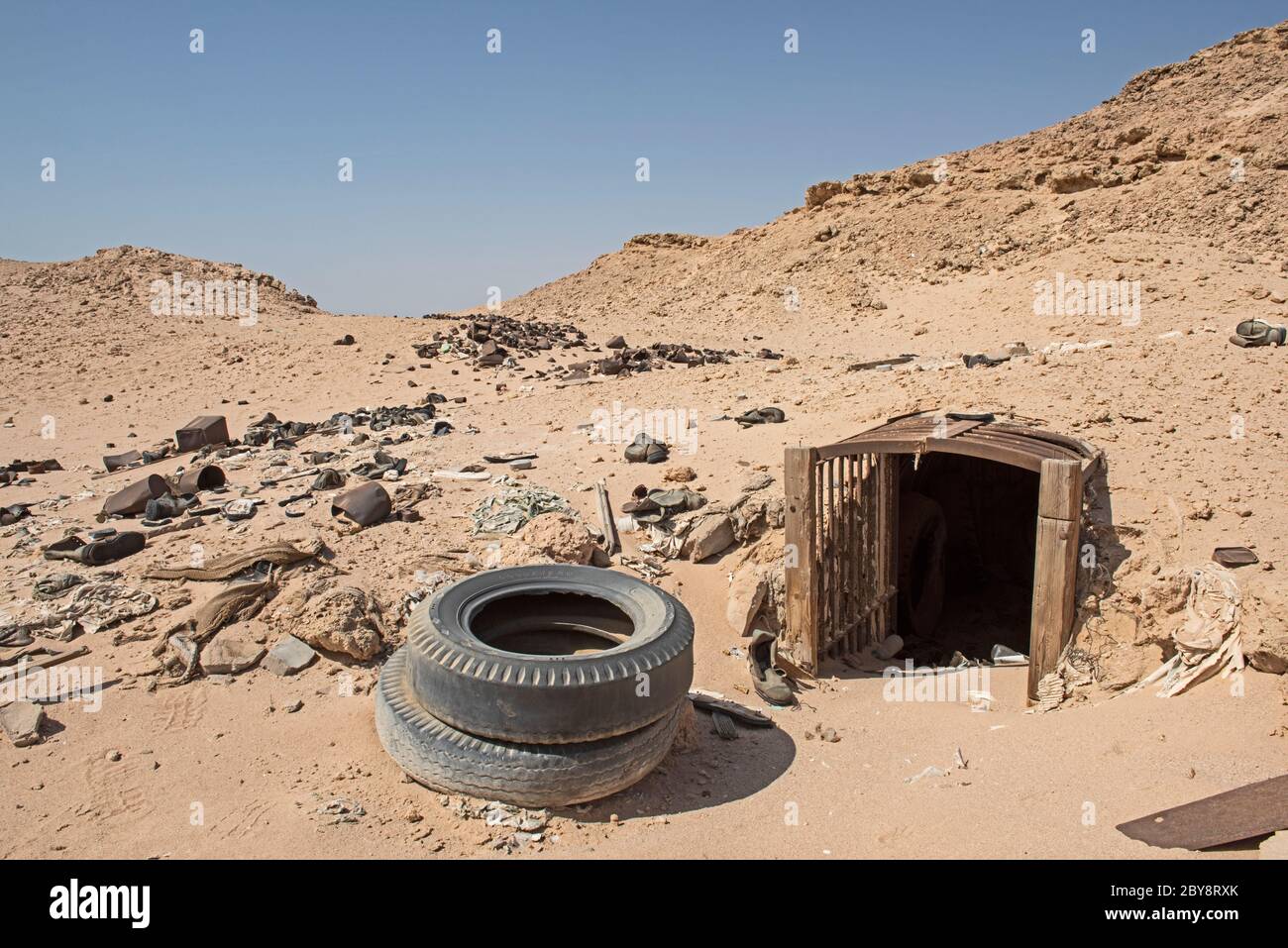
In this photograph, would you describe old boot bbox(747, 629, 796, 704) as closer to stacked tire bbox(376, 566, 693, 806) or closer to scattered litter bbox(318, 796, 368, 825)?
stacked tire bbox(376, 566, 693, 806)

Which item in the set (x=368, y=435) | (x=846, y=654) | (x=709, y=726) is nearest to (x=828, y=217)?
(x=368, y=435)

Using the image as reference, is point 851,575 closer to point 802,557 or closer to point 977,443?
point 802,557

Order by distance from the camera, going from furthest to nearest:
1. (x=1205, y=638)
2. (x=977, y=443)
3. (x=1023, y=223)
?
(x=1023, y=223)
(x=977, y=443)
(x=1205, y=638)

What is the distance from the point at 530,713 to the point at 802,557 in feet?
9.29

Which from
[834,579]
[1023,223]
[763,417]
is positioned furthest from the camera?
[1023,223]

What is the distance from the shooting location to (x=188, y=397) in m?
13.8

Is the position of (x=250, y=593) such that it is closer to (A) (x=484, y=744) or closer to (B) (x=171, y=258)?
(A) (x=484, y=744)

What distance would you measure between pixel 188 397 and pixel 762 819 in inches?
517

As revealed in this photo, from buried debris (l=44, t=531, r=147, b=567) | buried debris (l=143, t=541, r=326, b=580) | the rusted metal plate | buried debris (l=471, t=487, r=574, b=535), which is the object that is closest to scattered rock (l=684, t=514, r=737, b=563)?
buried debris (l=471, t=487, r=574, b=535)

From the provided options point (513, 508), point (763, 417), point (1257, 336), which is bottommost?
point (513, 508)

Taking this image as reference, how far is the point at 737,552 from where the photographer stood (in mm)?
7004

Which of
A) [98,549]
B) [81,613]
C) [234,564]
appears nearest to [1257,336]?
[234,564]

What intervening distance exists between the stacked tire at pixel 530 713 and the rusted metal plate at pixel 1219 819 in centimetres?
216

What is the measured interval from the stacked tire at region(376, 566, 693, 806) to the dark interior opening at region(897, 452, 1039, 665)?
4119 millimetres
